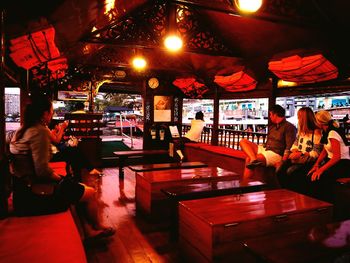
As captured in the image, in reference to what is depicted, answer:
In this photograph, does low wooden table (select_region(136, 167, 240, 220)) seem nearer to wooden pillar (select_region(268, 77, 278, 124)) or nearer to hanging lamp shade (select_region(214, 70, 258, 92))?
wooden pillar (select_region(268, 77, 278, 124))

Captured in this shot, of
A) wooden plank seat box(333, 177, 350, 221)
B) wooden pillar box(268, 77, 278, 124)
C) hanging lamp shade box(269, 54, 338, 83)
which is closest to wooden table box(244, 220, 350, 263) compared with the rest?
wooden plank seat box(333, 177, 350, 221)

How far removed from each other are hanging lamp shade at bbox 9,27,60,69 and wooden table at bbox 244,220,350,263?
3375 millimetres

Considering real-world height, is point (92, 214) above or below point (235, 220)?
below

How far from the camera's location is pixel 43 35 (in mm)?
3535

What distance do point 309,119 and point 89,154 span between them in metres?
6.50

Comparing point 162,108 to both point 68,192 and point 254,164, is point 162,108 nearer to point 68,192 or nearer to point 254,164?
point 254,164

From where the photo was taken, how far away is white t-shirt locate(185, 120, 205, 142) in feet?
26.9

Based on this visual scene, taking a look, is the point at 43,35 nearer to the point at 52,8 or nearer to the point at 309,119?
the point at 52,8

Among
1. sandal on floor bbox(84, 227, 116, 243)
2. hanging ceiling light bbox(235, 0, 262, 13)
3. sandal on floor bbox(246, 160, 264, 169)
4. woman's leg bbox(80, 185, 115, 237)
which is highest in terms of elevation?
hanging ceiling light bbox(235, 0, 262, 13)

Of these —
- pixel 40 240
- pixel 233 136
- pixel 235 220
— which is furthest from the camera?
pixel 233 136

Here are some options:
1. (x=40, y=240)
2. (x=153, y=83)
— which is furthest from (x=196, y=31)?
(x=40, y=240)

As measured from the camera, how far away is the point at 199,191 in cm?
336

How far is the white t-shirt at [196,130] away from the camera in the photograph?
26.9 ft

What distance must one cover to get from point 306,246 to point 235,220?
773 millimetres
